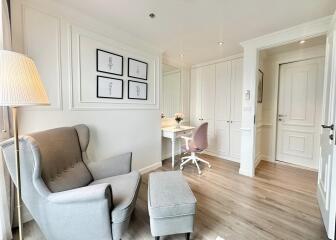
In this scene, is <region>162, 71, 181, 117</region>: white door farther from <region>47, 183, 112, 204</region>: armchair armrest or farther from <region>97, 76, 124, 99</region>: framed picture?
<region>47, 183, 112, 204</region>: armchair armrest

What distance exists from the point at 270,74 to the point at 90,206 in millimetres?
4015

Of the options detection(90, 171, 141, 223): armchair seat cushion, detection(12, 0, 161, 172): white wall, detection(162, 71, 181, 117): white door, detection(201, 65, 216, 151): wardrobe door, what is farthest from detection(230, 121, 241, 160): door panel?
detection(90, 171, 141, 223): armchair seat cushion

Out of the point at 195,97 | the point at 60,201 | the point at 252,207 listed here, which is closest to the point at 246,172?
the point at 252,207

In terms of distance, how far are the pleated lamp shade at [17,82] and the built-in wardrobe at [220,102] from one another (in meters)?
3.42

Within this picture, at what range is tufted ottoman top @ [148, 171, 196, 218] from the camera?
1312 mm

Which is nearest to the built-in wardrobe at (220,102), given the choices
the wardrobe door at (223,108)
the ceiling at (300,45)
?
the wardrobe door at (223,108)

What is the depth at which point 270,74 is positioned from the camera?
3496mm

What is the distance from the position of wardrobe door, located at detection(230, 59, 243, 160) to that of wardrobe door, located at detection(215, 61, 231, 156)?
0.29 ft

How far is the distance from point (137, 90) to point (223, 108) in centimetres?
211

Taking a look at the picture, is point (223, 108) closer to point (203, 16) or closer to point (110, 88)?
point (203, 16)

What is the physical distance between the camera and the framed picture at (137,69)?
254cm

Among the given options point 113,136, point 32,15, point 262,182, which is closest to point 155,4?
point 32,15

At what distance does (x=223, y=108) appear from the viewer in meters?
3.73

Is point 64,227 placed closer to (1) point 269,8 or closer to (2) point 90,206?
(2) point 90,206
